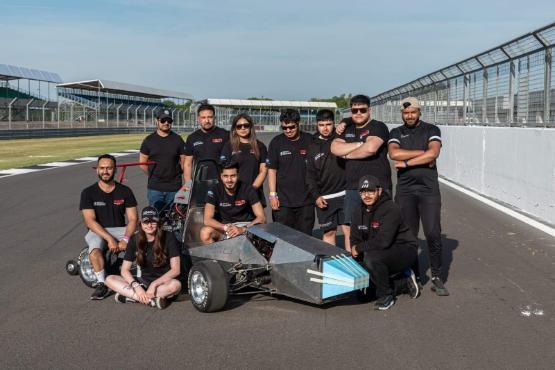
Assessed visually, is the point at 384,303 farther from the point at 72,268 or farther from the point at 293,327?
the point at 72,268

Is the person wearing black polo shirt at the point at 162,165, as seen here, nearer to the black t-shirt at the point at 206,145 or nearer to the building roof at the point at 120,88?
the black t-shirt at the point at 206,145

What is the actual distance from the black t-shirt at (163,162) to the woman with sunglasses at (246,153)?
3.08 feet

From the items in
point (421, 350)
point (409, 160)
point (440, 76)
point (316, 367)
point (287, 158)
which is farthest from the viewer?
point (440, 76)

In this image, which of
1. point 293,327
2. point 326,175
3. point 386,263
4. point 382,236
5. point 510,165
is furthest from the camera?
point 510,165

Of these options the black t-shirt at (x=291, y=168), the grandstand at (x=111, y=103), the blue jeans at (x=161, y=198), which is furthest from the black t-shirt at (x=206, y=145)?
the grandstand at (x=111, y=103)

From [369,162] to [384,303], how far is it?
1.42 meters

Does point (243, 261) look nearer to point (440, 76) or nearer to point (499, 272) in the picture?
point (499, 272)

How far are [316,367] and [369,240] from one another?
186cm

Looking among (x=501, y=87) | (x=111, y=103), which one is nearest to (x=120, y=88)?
(x=111, y=103)

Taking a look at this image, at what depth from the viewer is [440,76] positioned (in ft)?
66.2

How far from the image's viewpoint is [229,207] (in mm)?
6430

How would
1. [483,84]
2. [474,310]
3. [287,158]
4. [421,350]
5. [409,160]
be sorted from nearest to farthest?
[421,350] → [474,310] → [409,160] → [287,158] → [483,84]

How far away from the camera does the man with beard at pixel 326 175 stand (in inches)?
258

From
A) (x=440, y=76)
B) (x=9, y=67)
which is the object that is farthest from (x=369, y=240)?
(x=9, y=67)
